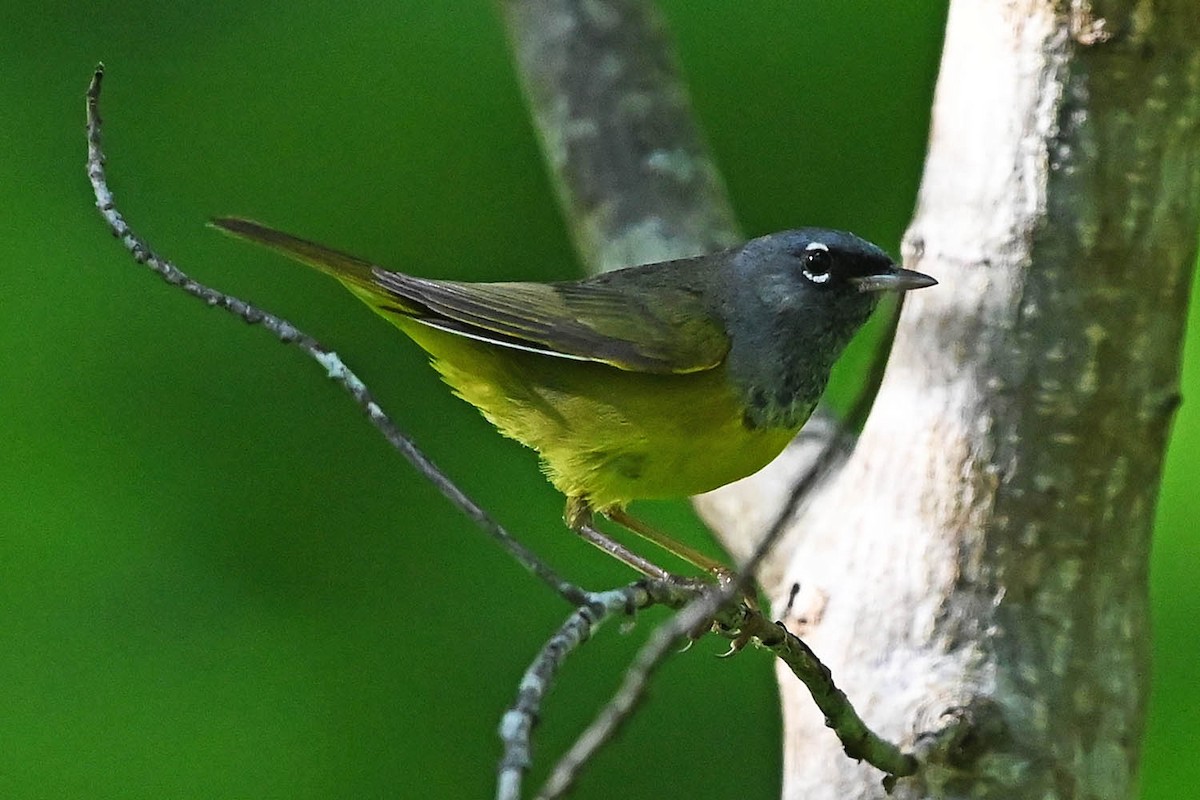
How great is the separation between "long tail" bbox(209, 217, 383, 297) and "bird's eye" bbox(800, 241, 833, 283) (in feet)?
2.44

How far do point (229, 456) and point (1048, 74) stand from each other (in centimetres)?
224

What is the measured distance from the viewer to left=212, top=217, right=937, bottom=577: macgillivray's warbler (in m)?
2.05

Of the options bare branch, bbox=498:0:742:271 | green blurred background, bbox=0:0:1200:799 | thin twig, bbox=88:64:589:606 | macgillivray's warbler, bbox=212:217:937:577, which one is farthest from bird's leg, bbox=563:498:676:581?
green blurred background, bbox=0:0:1200:799

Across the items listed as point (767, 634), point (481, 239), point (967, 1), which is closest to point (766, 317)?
point (967, 1)

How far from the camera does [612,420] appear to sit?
2082mm

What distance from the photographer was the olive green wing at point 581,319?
6.55 ft

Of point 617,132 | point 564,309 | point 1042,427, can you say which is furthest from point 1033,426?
point 617,132

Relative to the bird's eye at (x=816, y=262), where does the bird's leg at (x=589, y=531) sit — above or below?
below

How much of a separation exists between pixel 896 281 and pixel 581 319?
0.50m

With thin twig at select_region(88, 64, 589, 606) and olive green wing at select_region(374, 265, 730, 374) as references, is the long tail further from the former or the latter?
thin twig at select_region(88, 64, 589, 606)

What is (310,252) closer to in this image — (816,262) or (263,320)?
(263,320)

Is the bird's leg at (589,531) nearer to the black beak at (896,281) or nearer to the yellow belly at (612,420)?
the yellow belly at (612,420)

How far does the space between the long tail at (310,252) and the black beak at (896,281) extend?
781 millimetres

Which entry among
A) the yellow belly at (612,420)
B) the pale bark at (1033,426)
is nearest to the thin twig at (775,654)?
the pale bark at (1033,426)
